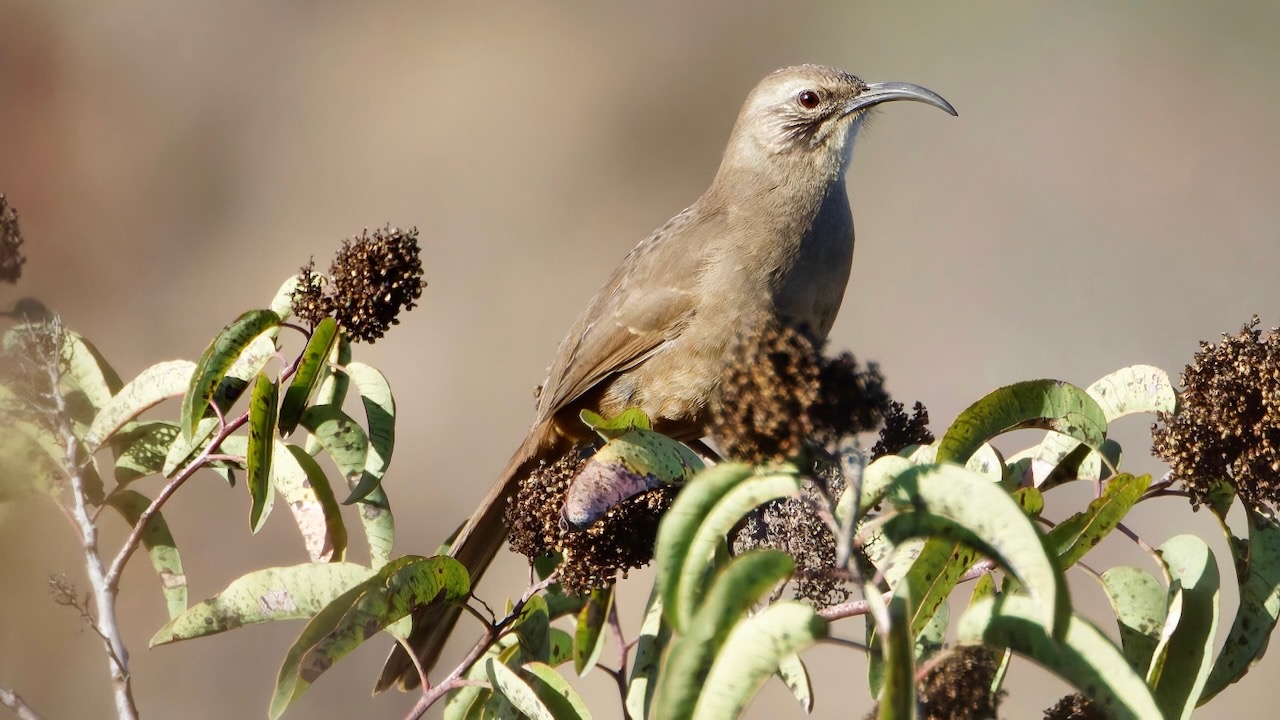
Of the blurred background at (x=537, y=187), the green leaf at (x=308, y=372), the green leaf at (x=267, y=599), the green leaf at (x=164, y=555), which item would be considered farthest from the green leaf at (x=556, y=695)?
the blurred background at (x=537, y=187)

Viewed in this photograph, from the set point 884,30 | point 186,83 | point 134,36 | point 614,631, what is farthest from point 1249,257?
point 134,36

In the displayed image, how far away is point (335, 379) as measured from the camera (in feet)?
9.20

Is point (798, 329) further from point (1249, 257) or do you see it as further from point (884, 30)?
point (884, 30)

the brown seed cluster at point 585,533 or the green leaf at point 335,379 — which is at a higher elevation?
the green leaf at point 335,379

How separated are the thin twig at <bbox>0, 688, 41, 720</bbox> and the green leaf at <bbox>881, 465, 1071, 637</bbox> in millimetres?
1625

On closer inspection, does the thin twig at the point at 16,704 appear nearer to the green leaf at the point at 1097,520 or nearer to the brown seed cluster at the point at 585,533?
the brown seed cluster at the point at 585,533

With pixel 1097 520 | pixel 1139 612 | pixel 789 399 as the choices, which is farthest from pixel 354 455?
pixel 1139 612

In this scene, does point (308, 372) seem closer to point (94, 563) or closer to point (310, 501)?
point (310, 501)

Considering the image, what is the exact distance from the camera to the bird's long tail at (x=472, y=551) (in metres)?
3.18

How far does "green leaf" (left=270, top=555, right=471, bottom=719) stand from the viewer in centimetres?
213

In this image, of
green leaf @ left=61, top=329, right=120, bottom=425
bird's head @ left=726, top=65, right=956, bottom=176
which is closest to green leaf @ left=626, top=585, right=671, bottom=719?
green leaf @ left=61, top=329, right=120, bottom=425

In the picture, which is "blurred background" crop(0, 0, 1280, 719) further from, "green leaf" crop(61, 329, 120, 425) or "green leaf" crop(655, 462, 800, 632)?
"green leaf" crop(655, 462, 800, 632)

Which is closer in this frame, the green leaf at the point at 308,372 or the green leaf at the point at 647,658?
the green leaf at the point at 308,372

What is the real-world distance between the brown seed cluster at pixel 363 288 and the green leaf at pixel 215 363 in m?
0.16
